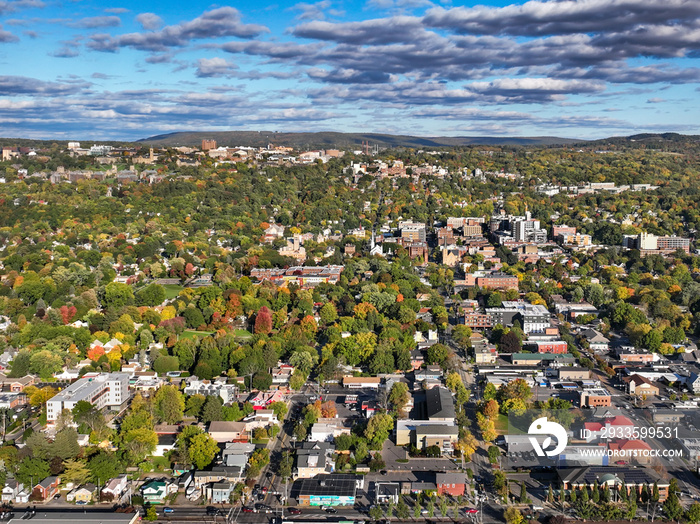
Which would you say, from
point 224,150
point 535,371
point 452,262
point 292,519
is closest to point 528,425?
point 535,371

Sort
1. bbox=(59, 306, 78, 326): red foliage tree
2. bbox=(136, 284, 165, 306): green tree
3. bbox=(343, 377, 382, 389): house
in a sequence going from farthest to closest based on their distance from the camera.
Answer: bbox=(136, 284, 165, 306): green tree
bbox=(59, 306, 78, 326): red foliage tree
bbox=(343, 377, 382, 389): house

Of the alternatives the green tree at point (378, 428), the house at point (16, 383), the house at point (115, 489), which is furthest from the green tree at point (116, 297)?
the green tree at point (378, 428)

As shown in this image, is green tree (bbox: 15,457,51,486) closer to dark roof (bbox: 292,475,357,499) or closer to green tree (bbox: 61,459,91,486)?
green tree (bbox: 61,459,91,486)

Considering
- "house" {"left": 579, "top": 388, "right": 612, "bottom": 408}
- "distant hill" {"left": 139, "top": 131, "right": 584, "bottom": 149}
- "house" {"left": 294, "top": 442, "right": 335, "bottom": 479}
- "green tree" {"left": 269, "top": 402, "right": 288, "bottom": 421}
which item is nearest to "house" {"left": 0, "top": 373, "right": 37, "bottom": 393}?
"green tree" {"left": 269, "top": 402, "right": 288, "bottom": 421}

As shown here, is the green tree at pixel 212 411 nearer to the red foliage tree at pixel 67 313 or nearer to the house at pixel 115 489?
the house at pixel 115 489

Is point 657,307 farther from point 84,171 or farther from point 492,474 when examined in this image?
point 84,171

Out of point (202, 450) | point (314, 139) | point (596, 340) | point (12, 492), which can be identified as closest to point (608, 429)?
point (596, 340)

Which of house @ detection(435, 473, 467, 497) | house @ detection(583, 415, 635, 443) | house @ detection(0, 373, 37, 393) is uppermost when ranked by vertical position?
house @ detection(583, 415, 635, 443)
